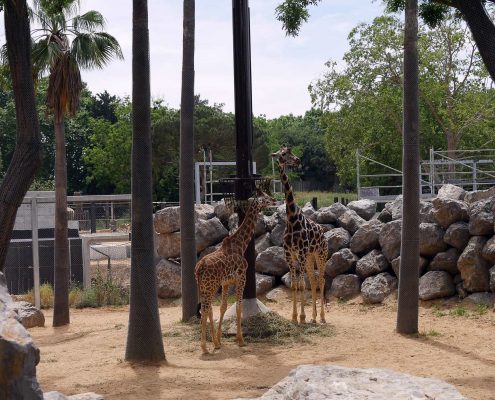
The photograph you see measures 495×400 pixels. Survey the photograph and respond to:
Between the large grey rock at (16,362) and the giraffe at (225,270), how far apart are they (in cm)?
689

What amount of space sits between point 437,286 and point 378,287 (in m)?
1.26

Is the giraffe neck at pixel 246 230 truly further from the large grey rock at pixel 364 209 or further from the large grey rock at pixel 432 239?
the large grey rock at pixel 364 209

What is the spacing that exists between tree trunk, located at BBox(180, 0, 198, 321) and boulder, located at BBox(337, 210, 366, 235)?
4.87 meters

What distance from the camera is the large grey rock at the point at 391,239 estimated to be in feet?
53.4

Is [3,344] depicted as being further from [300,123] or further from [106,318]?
[300,123]

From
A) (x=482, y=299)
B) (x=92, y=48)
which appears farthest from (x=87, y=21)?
(x=482, y=299)

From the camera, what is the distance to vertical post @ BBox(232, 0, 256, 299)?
43.4 ft

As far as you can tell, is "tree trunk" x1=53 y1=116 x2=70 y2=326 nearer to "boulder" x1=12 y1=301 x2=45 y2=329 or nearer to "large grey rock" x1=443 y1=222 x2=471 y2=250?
"boulder" x1=12 y1=301 x2=45 y2=329

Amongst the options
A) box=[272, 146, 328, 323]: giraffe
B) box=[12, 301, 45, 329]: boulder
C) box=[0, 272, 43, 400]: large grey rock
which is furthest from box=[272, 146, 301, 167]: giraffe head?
box=[0, 272, 43, 400]: large grey rock

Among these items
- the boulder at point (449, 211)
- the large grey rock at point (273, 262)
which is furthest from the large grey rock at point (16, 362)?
the large grey rock at point (273, 262)

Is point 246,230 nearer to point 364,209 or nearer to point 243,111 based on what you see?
point 243,111

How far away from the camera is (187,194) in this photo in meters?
14.2

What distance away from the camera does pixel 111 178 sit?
5059 cm

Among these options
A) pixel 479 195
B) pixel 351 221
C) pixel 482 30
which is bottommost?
pixel 351 221
